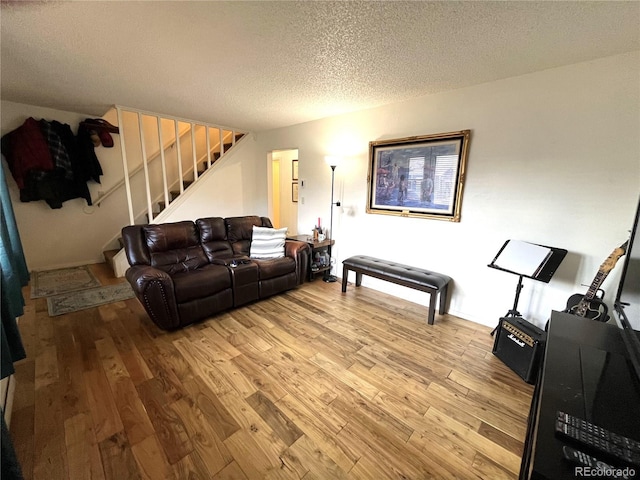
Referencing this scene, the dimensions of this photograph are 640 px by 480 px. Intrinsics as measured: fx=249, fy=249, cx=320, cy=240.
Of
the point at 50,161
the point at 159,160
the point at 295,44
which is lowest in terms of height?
the point at 50,161

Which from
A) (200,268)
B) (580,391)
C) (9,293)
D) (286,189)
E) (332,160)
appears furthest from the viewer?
(286,189)

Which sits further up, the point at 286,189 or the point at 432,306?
the point at 286,189

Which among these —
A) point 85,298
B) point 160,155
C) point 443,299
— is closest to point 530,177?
point 443,299

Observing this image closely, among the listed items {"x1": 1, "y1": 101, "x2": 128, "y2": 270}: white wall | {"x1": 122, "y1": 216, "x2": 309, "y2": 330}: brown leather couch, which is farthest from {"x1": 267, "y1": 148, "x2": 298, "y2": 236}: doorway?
{"x1": 1, "y1": 101, "x2": 128, "y2": 270}: white wall

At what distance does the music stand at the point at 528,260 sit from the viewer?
1.93m

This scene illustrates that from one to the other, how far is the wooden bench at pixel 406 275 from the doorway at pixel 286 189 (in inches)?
103

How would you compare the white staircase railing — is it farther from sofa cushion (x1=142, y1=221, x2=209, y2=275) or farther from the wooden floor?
the wooden floor

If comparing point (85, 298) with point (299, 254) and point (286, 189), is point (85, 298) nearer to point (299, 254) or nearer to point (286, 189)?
point (299, 254)

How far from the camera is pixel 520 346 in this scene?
1844 mm

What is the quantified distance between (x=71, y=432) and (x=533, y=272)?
319 cm

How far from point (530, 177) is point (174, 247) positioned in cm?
368

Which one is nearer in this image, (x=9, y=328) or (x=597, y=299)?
(x=9, y=328)

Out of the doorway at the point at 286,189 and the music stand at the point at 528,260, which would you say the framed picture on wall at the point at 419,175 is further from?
the doorway at the point at 286,189

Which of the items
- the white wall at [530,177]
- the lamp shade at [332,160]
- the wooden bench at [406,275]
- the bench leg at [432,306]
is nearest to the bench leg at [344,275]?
the wooden bench at [406,275]
